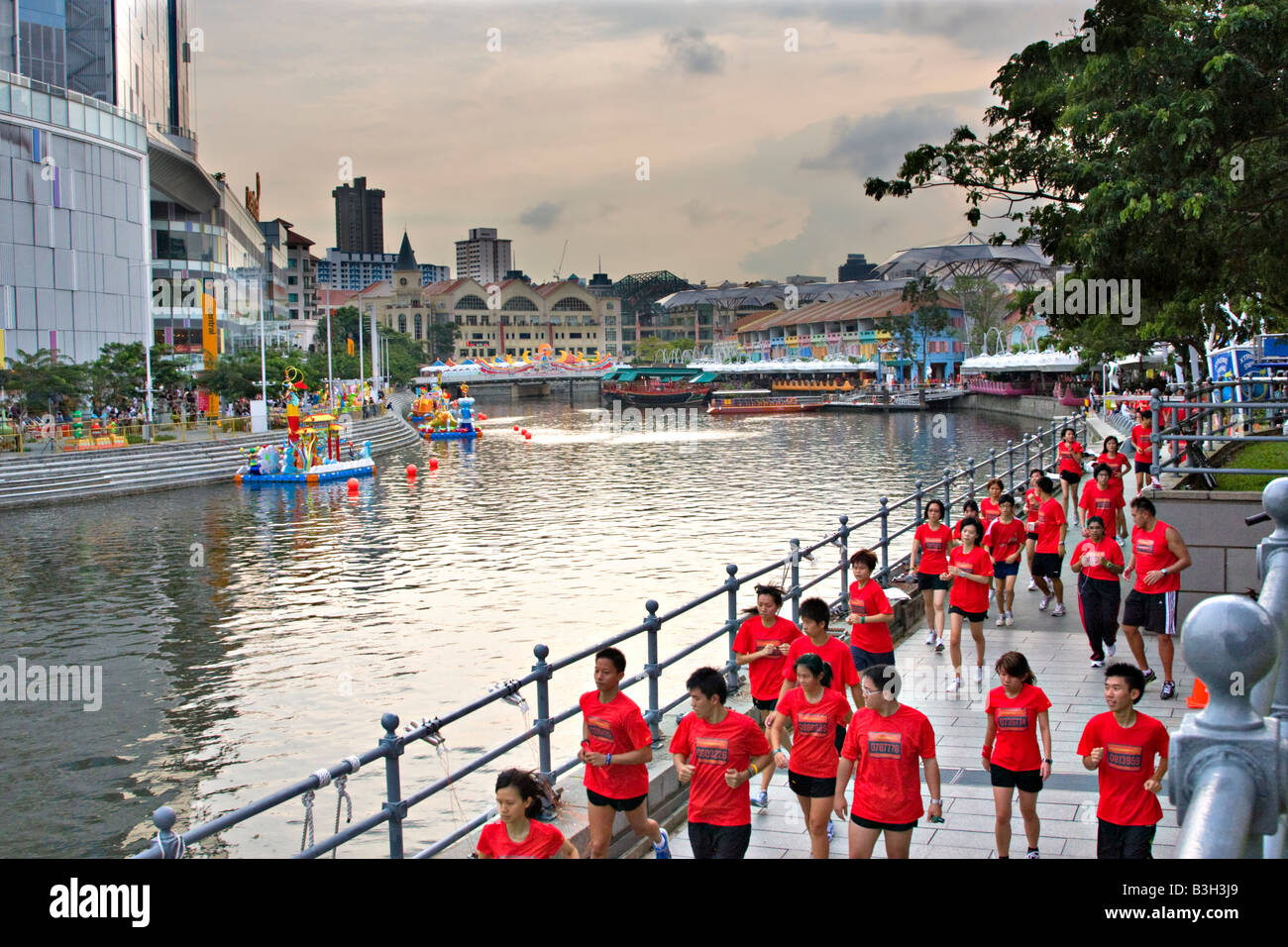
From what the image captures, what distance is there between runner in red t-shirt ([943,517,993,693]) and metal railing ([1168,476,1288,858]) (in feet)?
28.8

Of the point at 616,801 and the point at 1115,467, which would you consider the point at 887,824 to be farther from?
the point at 1115,467

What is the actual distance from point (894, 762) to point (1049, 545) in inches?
331

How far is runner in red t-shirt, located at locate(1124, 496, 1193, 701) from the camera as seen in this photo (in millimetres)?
10781

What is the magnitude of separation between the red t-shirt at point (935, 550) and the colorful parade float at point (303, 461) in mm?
33745

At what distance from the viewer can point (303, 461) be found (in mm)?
44094

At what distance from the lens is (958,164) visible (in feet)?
57.0

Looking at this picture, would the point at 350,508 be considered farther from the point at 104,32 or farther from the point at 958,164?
the point at 104,32

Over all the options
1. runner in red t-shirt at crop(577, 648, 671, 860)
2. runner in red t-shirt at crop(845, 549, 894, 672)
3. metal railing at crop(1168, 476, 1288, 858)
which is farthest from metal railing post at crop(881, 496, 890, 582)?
metal railing at crop(1168, 476, 1288, 858)

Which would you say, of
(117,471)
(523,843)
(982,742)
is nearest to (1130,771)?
(523,843)

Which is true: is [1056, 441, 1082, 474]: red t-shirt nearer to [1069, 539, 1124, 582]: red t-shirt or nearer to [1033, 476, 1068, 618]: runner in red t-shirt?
[1033, 476, 1068, 618]: runner in red t-shirt

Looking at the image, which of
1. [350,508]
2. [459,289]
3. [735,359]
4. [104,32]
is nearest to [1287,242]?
[350,508]

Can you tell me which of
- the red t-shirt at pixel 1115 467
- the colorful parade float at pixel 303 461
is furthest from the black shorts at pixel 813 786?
the colorful parade float at pixel 303 461

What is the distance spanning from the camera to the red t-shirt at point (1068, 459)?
20531mm
